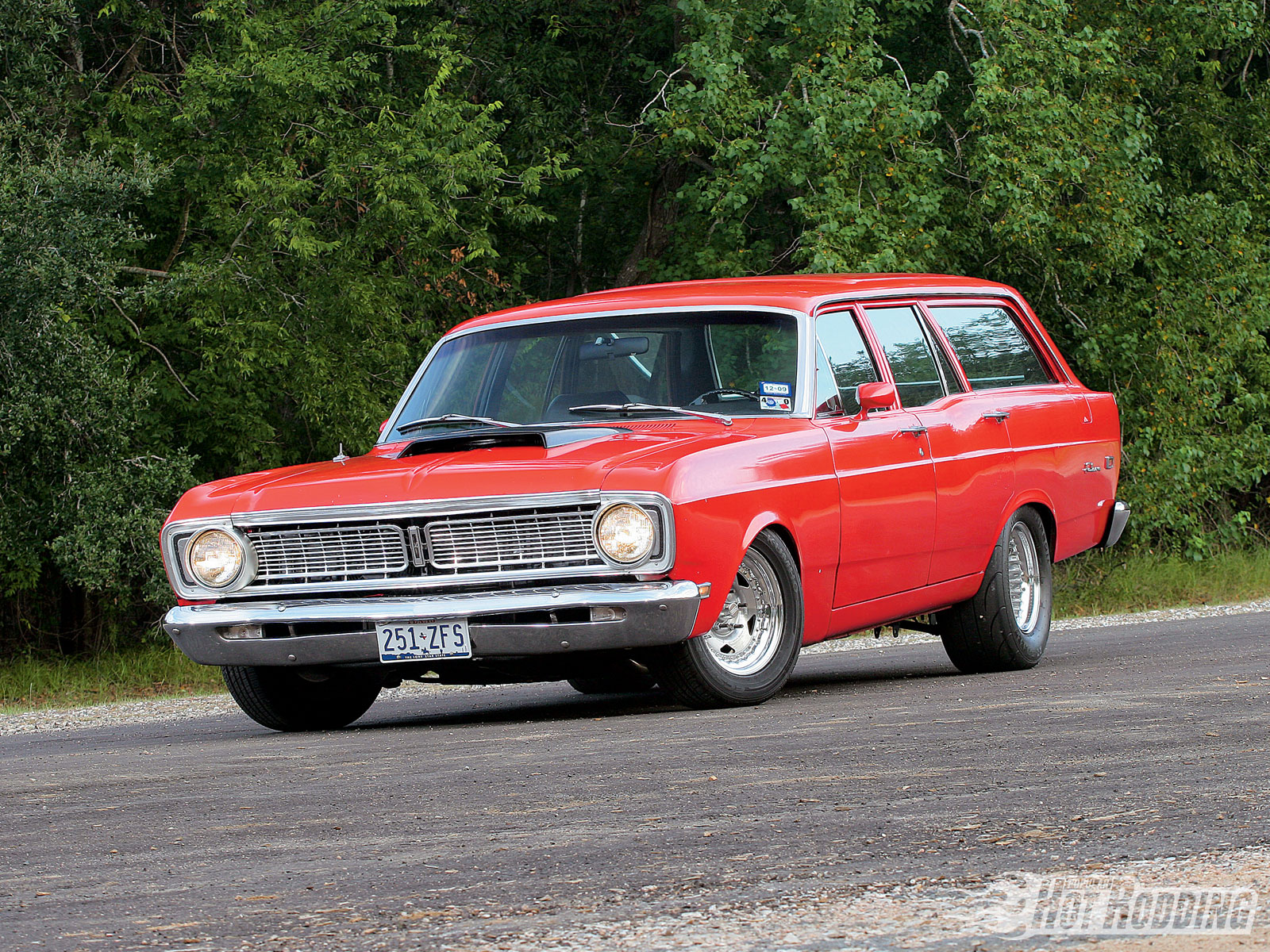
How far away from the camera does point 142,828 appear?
5641 mm

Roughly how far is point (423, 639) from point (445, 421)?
5.26 feet

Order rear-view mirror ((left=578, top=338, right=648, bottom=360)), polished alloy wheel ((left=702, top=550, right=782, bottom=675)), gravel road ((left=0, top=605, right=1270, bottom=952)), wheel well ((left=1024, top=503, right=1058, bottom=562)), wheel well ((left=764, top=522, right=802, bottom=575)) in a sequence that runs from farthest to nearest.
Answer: wheel well ((left=1024, top=503, right=1058, bottom=562))
rear-view mirror ((left=578, top=338, right=648, bottom=360))
wheel well ((left=764, top=522, right=802, bottom=575))
polished alloy wheel ((left=702, top=550, right=782, bottom=675))
gravel road ((left=0, top=605, right=1270, bottom=952))

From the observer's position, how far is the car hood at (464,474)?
7684mm

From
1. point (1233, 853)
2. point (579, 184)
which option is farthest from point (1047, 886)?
point (579, 184)

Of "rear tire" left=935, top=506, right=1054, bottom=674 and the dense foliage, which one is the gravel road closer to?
"rear tire" left=935, top=506, right=1054, bottom=674

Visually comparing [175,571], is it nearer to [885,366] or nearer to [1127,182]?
[885,366]

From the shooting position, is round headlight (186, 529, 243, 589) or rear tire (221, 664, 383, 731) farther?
rear tire (221, 664, 383, 731)

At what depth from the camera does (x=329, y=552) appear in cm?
799

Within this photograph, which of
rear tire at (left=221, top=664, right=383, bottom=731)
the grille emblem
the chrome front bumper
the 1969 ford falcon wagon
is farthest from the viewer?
rear tire at (left=221, top=664, right=383, bottom=731)

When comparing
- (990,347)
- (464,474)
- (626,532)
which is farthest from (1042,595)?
(464,474)

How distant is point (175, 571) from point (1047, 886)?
16.2ft

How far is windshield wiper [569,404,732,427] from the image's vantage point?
8.61m

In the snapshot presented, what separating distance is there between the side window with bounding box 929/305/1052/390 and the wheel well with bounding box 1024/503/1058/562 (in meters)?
0.68

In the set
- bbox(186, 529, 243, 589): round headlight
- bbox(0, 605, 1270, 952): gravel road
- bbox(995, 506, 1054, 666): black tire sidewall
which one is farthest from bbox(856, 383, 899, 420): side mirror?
bbox(186, 529, 243, 589): round headlight
